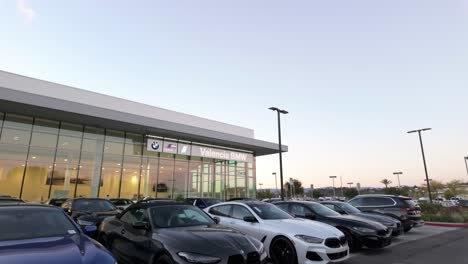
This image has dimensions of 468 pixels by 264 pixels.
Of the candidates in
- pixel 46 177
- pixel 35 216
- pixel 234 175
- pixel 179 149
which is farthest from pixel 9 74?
pixel 35 216

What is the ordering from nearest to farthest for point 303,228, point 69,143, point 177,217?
point 177,217, point 303,228, point 69,143

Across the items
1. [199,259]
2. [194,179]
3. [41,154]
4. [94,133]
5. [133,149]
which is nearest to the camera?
[199,259]

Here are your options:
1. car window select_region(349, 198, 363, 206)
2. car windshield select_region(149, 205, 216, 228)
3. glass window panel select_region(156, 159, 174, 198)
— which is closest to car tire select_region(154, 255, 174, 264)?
car windshield select_region(149, 205, 216, 228)

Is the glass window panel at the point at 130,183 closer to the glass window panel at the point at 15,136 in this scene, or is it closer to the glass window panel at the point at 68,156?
the glass window panel at the point at 68,156

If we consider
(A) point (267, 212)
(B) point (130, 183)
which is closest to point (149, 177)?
(B) point (130, 183)

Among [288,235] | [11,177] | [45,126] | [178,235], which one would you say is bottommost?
[288,235]

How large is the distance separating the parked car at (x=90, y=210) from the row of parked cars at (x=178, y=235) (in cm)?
6

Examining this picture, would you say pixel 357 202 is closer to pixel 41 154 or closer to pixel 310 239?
pixel 310 239

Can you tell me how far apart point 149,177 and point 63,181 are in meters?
6.43

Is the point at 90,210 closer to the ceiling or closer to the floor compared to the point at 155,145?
closer to the floor

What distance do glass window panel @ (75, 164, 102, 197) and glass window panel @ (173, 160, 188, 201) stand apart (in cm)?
667

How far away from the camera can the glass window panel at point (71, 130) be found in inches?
856

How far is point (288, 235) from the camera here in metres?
6.88

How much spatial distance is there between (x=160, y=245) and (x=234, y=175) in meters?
26.0
